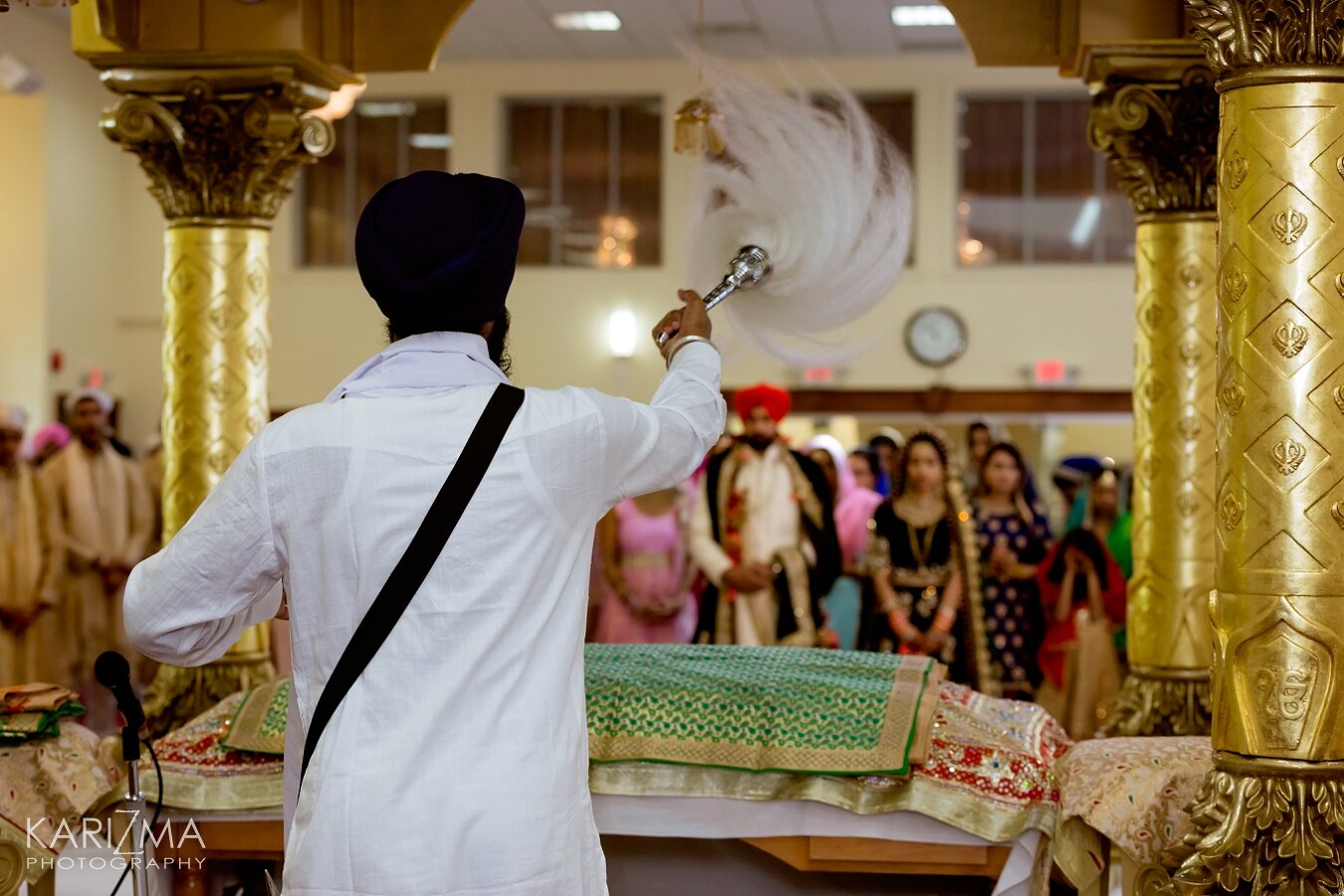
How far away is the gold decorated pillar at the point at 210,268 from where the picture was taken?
17.2 feet

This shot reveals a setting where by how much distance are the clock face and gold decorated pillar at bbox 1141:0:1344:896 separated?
10325 mm

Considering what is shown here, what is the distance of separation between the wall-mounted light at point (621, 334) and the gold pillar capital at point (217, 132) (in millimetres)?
8600

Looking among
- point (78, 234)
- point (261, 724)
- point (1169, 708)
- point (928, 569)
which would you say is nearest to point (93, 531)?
point (928, 569)

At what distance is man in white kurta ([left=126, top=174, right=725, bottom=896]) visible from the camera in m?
2.21

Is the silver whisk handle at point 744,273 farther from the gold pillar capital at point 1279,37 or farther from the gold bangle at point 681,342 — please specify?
the gold pillar capital at point 1279,37

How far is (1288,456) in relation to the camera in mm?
3260

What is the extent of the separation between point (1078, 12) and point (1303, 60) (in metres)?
1.65

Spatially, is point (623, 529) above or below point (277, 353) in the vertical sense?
below

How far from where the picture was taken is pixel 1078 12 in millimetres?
4840

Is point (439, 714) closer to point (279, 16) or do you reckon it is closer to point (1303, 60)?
point (1303, 60)

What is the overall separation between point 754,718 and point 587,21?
9823 mm

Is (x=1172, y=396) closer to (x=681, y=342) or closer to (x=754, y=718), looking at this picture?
(x=754, y=718)

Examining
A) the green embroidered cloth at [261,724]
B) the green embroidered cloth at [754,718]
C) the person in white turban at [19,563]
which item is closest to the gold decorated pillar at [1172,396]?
the green embroidered cloth at [754,718]

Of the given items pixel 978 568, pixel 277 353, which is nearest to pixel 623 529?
pixel 978 568
